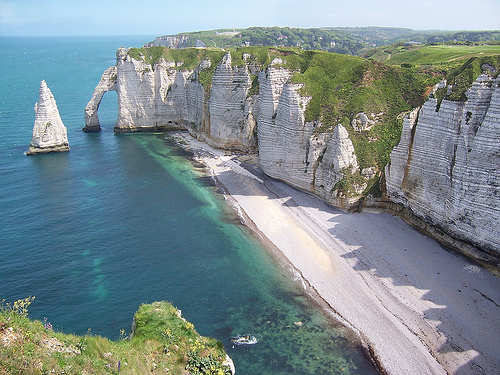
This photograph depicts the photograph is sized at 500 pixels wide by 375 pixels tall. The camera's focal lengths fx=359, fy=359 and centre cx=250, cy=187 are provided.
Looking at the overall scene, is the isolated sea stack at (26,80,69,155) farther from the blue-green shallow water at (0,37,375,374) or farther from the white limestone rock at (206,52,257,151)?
the white limestone rock at (206,52,257,151)

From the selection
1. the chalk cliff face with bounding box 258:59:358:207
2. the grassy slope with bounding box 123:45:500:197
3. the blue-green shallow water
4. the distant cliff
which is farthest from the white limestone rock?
the grassy slope with bounding box 123:45:500:197

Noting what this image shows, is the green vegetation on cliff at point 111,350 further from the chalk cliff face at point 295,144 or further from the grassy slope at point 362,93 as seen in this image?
the grassy slope at point 362,93

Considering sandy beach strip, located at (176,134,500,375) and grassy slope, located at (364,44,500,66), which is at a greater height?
grassy slope, located at (364,44,500,66)

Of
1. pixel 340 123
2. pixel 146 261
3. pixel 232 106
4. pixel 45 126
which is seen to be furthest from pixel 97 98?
pixel 340 123

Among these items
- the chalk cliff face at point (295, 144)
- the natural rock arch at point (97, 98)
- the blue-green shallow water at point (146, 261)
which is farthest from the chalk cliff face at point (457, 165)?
the natural rock arch at point (97, 98)

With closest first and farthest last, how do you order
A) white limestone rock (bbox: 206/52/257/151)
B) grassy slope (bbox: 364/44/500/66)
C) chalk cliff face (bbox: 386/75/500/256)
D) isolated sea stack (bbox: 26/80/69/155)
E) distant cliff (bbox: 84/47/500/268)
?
chalk cliff face (bbox: 386/75/500/256) < distant cliff (bbox: 84/47/500/268) < grassy slope (bbox: 364/44/500/66) < white limestone rock (bbox: 206/52/257/151) < isolated sea stack (bbox: 26/80/69/155)

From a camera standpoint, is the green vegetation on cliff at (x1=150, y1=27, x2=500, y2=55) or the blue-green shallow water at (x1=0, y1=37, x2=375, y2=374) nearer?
the blue-green shallow water at (x1=0, y1=37, x2=375, y2=374)
